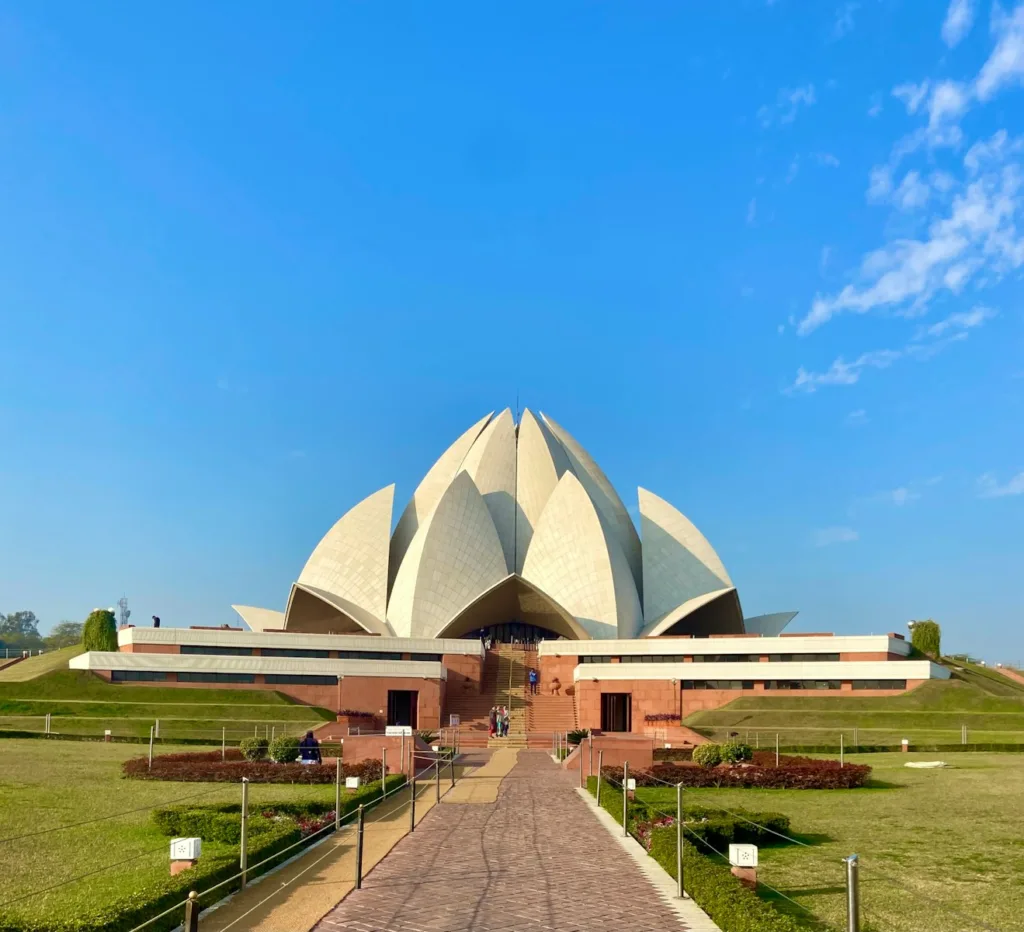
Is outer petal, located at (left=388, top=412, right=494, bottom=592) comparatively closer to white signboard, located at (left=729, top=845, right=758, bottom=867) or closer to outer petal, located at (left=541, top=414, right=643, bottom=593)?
outer petal, located at (left=541, top=414, right=643, bottom=593)

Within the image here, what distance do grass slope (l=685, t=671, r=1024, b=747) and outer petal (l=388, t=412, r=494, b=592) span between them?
16.8m

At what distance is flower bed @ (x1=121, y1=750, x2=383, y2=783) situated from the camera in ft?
48.1

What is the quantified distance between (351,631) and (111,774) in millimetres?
25639

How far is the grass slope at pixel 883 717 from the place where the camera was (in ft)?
77.9

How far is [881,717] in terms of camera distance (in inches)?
1041

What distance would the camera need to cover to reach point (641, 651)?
3194 centimetres

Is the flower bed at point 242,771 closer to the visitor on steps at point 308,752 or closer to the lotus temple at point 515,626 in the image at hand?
the visitor on steps at point 308,752

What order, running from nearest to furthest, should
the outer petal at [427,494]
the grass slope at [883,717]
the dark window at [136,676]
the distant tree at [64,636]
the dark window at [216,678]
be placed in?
the grass slope at [883,717]
the dark window at [136,676]
the dark window at [216,678]
the outer petal at [427,494]
the distant tree at [64,636]

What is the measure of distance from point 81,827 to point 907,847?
817 centimetres

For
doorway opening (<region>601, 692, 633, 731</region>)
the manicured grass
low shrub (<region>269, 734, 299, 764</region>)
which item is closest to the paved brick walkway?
the manicured grass

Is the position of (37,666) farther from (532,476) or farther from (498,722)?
(532,476)

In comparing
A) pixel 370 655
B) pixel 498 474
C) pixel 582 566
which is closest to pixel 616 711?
pixel 370 655

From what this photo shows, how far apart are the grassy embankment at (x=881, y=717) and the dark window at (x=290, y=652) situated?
11.8 metres

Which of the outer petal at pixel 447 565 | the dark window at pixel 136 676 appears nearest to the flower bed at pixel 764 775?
the dark window at pixel 136 676
